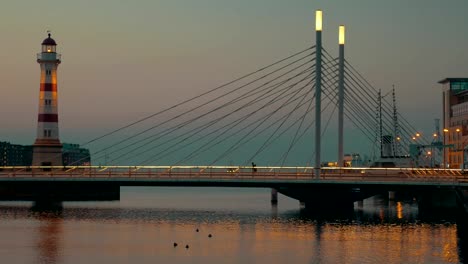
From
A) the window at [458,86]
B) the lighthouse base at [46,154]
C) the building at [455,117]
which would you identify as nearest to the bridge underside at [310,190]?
the lighthouse base at [46,154]

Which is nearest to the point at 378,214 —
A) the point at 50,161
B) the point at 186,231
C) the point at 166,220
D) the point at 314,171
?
the point at 314,171

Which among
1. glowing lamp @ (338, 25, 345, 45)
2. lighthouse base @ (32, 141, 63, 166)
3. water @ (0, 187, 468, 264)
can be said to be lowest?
water @ (0, 187, 468, 264)

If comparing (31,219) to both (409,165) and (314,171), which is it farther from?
(409,165)

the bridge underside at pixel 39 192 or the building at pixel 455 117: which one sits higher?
the building at pixel 455 117

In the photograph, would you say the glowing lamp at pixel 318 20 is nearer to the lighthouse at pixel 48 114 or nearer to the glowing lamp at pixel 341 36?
the glowing lamp at pixel 341 36

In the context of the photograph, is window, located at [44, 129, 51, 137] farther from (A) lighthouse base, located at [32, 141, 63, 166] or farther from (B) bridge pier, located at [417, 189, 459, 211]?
(B) bridge pier, located at [417, 189, 459, 211]

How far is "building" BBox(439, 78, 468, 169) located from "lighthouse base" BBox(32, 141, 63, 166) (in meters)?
60.6

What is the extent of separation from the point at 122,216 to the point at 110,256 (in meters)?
34.8

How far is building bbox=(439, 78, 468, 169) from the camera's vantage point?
160 m

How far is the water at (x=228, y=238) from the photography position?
62481 mm

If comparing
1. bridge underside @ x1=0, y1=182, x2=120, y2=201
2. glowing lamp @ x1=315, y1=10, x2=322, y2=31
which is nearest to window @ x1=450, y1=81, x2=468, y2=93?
bridge underside @ x1=0, y1=182, x2=120, y2=201

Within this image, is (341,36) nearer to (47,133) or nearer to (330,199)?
(330,199)

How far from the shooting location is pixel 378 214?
348ft

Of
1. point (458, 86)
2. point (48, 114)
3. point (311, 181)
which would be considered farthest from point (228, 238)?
point (458, 86)
